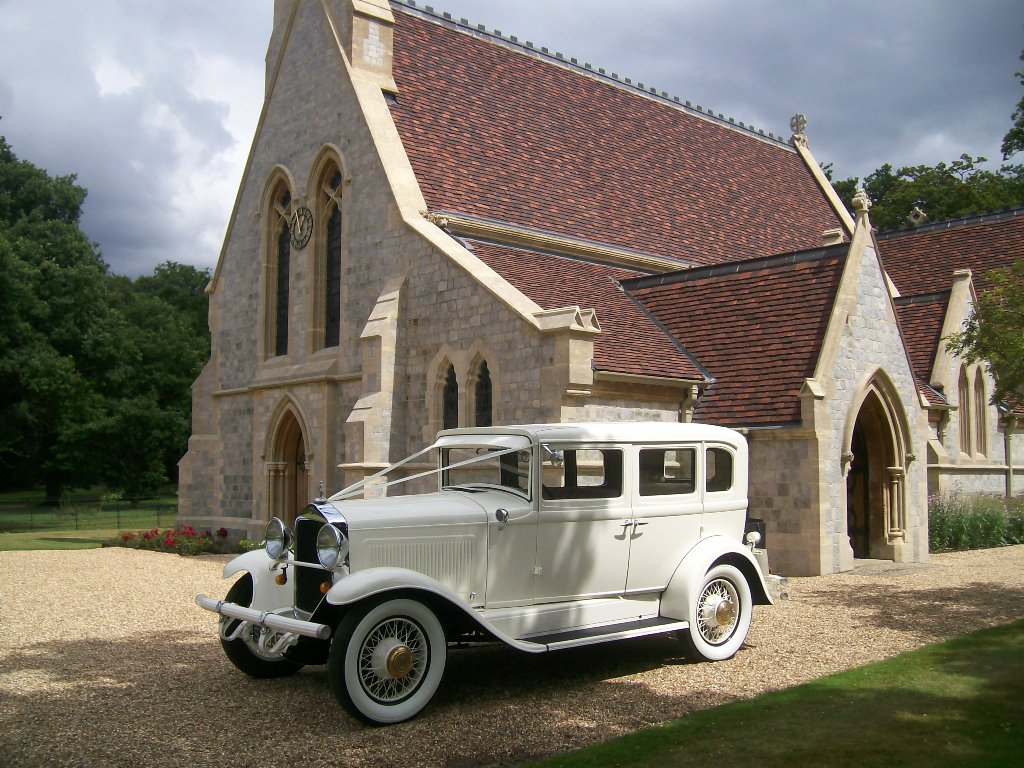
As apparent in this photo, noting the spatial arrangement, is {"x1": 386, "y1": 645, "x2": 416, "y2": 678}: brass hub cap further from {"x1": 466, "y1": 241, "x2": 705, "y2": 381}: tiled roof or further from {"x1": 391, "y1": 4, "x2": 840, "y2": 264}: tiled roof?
{"x1": 391, "y1": 4, "x2": 840, "y2": 264}: tiled roof

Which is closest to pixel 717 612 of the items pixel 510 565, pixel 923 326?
pixel 510 565

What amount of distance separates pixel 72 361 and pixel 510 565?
27910 mm

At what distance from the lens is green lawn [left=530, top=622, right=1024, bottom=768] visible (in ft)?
19.7

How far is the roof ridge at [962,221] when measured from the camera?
91.1 ft

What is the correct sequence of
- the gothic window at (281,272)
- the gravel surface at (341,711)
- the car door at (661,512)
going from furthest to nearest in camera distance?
1. the gothic window at (281,272)
2. the car door at (661,512)
3. the gravel surface at (341,711)

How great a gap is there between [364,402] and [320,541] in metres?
10.2

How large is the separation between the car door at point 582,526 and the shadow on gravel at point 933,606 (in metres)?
3.75

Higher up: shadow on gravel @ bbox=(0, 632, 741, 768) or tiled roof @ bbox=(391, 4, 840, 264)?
tiled roof @ bbox=(391, 4, 840, 264)

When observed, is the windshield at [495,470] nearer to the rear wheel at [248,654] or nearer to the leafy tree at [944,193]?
the rear wheel at [248,654]

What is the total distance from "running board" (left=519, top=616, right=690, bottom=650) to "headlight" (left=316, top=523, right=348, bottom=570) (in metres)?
1.63

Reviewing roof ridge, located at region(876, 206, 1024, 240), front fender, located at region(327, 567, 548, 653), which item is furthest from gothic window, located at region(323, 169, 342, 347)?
roof ridge, located at region(876, 206, 1024, 240)

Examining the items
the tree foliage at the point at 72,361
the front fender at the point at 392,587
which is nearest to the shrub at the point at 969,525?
the front fender at the point at 392,587

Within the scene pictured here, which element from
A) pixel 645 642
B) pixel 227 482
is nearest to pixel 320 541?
pixel 645 642

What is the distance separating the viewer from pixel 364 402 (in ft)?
57.4
